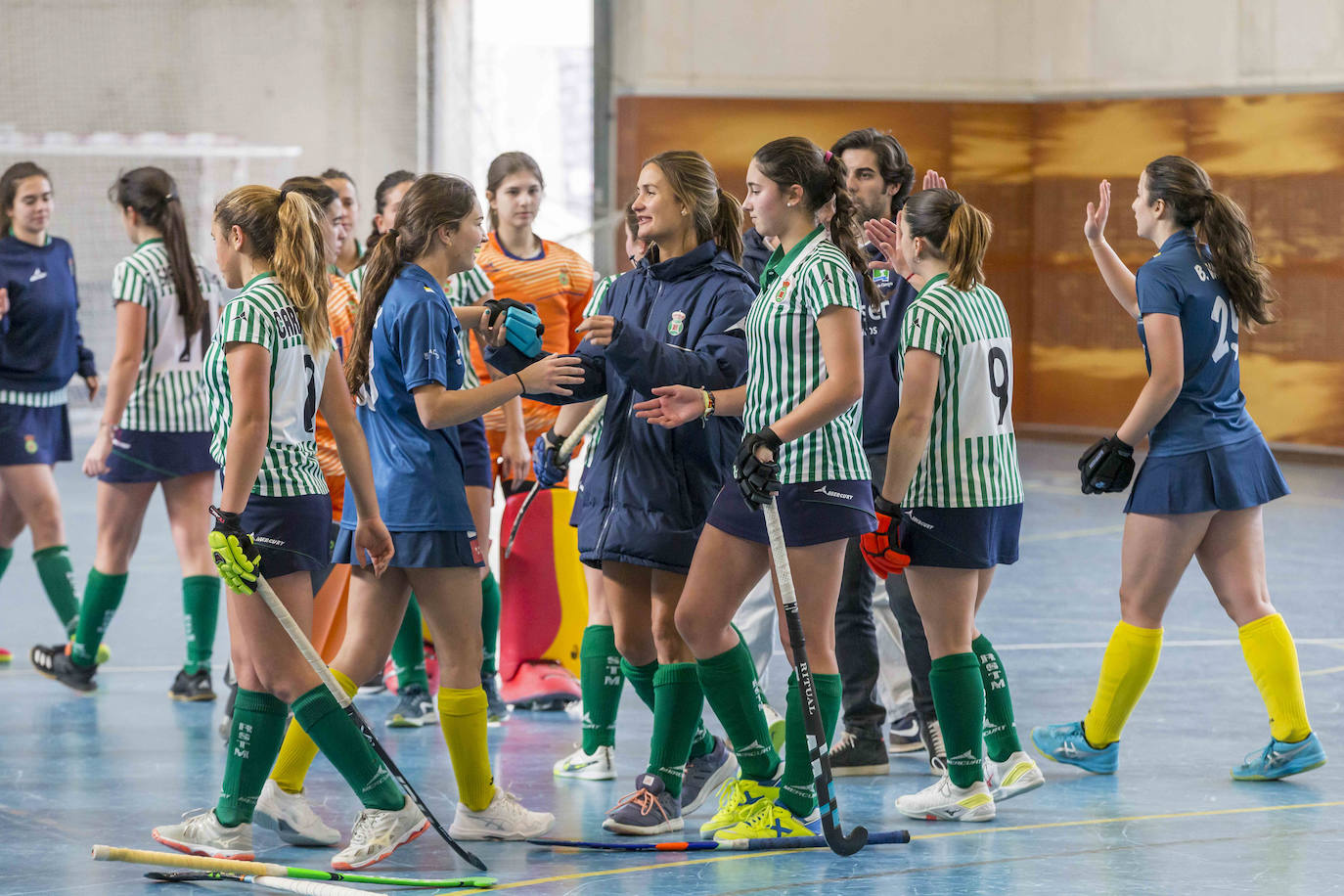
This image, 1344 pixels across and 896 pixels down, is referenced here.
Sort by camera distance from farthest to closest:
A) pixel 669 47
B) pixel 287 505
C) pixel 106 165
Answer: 1. pixel 106 165
2. pixel 669 47
3. pixel 287 505

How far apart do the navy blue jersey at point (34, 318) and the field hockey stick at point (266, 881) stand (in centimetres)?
292

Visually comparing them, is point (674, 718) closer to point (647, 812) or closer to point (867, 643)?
point (647, 812)

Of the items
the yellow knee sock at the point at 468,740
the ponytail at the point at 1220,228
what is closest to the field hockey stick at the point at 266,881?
the yellow knee sock at the point at 468,740

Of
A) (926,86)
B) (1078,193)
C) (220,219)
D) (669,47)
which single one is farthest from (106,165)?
(220,219)

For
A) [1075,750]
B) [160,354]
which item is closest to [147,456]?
[160,354]

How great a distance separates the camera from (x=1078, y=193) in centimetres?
1410

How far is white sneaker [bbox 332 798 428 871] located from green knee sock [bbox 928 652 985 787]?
4.50ft

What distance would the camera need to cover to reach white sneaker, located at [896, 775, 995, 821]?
4277 millimetres

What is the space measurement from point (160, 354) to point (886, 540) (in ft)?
9.42

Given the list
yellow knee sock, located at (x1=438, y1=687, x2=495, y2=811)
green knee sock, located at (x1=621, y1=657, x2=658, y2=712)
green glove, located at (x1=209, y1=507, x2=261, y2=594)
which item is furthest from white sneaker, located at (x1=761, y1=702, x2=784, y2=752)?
green glove, located at (x1=209, y1=507, x2=261, y2=594)

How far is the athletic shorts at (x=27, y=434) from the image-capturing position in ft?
19.8

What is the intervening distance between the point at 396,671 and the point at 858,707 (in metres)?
1.78

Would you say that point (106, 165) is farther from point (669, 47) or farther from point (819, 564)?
point (819, 564)

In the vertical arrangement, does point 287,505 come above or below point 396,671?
above
